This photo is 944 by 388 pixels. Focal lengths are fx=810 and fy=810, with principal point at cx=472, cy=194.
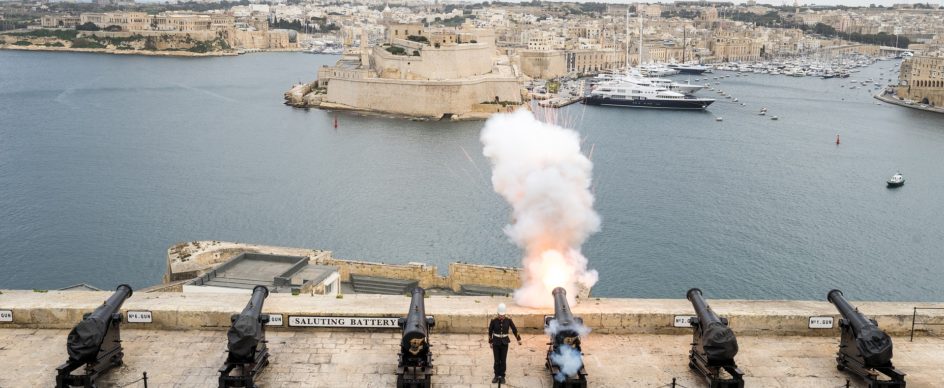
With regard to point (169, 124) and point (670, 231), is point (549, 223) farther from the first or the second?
point (169, 124)

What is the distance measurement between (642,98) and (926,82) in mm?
21765

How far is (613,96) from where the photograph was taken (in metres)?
52.2

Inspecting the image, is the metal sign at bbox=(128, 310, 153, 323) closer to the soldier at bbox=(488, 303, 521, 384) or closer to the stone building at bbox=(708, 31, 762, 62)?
the soldier at bbox=(488, 303, 521, 384)

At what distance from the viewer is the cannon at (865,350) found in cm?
555

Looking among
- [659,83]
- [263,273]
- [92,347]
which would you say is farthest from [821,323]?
[659,83]

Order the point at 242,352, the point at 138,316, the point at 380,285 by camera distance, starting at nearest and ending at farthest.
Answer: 1. the point at 242,352
2. the point at 138,316
3. the point at 380,285

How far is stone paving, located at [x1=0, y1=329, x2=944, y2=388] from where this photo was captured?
590 centimetres

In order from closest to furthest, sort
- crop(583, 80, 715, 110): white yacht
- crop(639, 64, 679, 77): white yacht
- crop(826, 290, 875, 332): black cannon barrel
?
1. crop(826, 290, 875, 332): black cannon barrel
2. crop(583, 80, 715, 110): white yacht
3. crop(639, 64, 679, 77): white yacht

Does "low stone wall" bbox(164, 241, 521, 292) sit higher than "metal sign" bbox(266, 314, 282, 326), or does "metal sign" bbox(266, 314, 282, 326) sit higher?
"metal sign" bbox(266, 314, 282, 326)

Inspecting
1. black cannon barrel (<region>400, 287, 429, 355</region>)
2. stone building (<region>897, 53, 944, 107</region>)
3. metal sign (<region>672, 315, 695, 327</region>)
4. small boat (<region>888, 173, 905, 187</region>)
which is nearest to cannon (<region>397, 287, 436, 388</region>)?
black cannon barrel (<region>400, 287, 429, 355</region>)

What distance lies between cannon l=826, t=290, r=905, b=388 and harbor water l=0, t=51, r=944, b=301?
1164 centimetres

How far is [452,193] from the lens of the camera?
1066 inches

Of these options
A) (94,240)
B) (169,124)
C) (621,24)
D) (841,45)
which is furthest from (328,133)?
(841,45)

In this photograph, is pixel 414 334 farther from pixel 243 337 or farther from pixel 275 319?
pixel 275 319
